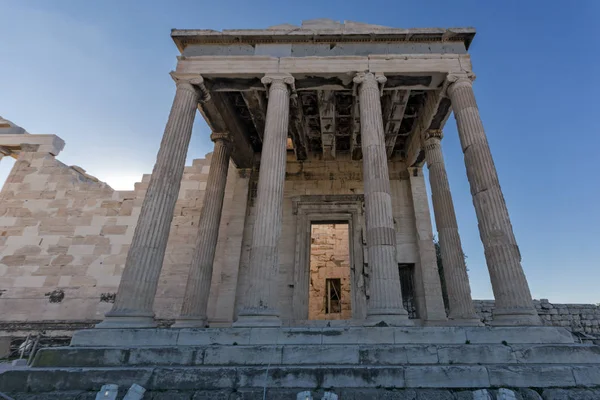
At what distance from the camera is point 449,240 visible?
1148 centimetres

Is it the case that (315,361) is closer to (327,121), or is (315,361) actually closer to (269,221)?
(269,221)

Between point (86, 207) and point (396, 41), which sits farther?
point (86, 207)

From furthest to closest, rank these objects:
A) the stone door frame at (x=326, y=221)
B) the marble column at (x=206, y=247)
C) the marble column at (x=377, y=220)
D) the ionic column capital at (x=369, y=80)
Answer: the stone door frame at (x=326, y=221), the marble column at (x=206, y=247), the ionic column capital at (x=369, y=80), the marble column at (x=377, y=220)

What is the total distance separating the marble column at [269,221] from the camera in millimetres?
7535

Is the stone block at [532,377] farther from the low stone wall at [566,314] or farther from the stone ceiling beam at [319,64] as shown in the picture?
the low stone wall at [566,314]

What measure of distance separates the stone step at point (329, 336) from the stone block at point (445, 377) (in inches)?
44.6

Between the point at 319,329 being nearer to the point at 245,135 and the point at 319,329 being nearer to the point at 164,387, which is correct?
the point at 164,387

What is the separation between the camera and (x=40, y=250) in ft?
Answer: 45.2

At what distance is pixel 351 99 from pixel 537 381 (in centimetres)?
1077

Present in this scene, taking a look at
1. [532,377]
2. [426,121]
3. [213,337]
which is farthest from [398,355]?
[426,121]

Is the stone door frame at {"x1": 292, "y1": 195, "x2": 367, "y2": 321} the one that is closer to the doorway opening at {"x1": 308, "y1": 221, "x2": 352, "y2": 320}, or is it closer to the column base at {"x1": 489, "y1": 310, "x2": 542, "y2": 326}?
the doorway opening at {"x1": 308, "y1": 221, "x2": 352, "y2": 320}

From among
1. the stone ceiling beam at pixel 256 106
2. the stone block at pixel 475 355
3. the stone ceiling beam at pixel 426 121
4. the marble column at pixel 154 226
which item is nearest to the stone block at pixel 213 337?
the marble column at pixel 154 226

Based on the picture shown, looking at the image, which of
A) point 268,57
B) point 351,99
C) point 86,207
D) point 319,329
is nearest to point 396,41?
point 351,99

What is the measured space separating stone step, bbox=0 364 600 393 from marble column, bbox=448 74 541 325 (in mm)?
2203
